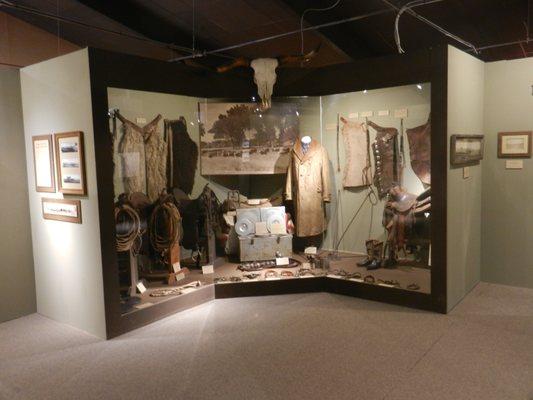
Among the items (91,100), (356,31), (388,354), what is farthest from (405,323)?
(356,31)

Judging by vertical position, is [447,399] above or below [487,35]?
below

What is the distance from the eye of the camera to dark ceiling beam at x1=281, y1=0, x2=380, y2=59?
5.80 metres

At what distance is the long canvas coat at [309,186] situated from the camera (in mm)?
5418

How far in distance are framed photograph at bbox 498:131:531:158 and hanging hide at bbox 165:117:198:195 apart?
3536mm

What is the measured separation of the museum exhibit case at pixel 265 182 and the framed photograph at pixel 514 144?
1145 mm

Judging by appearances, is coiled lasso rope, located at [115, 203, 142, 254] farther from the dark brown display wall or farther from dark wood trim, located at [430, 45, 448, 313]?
dark wood trim, located at [430, 45, 448, 313]

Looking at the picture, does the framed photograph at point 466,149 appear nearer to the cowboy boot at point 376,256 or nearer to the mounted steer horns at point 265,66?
the cowboy boot at point 376,256

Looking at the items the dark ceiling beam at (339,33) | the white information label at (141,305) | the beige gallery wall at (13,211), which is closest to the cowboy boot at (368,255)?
the white information label at (141,305)

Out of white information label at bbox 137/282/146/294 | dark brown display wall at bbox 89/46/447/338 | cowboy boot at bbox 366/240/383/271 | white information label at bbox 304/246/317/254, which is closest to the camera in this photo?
dark brown display wall at bbox 89/46/447/338

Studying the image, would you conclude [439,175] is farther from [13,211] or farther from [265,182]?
[13,211]

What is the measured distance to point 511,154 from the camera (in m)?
4.92

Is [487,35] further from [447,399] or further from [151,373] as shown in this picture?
[151,373]

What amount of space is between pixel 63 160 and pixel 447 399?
3653mm

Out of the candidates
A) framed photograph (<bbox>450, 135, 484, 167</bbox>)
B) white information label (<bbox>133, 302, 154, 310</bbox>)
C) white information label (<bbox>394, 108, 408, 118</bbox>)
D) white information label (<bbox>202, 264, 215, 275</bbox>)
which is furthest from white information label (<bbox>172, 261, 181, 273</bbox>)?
framed photograph (<bbox>450, 135, 484, 167</bbox>)
